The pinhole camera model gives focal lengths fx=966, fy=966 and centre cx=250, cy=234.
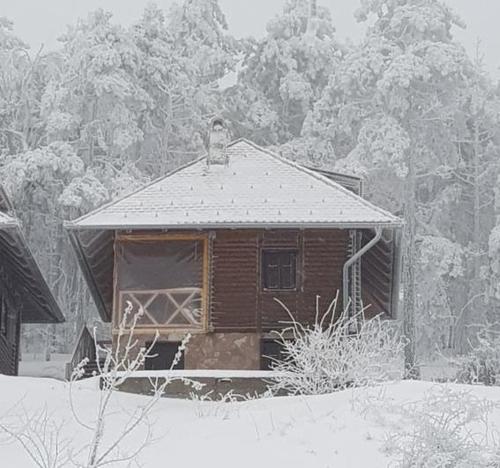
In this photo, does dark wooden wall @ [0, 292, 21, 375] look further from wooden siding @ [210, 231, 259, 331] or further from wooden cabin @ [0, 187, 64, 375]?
wooden siding @ [210, 231, 259, 331]

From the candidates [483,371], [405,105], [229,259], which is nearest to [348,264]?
[229,259]

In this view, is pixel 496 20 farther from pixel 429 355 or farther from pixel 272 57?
pixel 429 355

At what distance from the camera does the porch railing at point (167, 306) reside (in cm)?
2005

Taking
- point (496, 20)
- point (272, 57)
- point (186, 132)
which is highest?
point (496, 20)

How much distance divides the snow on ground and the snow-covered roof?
218 inches

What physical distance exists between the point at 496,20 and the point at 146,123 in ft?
87.0

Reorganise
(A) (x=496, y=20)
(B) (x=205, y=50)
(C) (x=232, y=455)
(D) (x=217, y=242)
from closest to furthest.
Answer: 1. (C) (x=232, y=455)
2. (D) (x=217, y=242)
3. (B) (x=205, y=50)
4. (A) (x=496, y=20)

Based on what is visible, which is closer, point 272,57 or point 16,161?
point 16,161

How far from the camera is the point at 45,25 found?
57562mm

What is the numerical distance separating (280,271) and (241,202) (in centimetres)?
171

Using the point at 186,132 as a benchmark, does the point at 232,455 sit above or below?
Result: below

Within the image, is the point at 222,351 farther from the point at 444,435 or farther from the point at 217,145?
the point at 444,435

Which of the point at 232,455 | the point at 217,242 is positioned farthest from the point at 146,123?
the point at 232,455

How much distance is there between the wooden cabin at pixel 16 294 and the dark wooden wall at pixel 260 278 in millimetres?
4216
